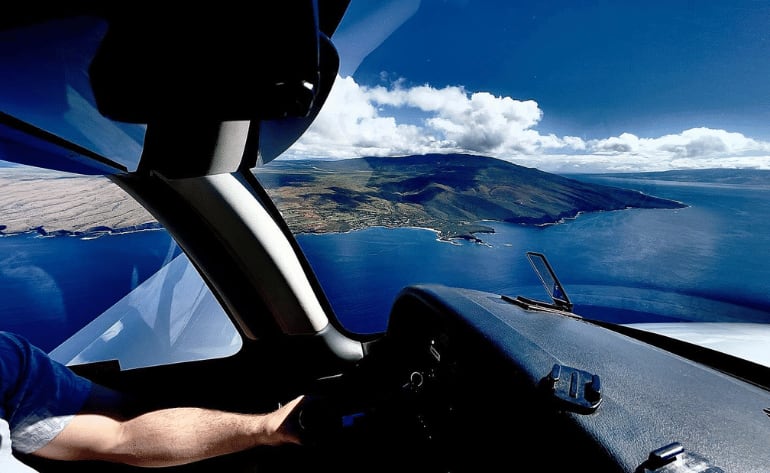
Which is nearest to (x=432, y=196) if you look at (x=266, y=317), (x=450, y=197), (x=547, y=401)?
(x=450, y=197)

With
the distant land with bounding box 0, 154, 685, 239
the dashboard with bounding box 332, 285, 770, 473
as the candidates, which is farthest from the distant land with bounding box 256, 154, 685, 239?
the dashboard with bounding box 332, 285, 770, 473

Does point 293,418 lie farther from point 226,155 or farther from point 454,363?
point 226,155

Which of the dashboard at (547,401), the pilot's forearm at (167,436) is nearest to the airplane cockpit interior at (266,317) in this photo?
the dashboard at (547,401)

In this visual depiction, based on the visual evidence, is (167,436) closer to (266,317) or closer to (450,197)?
(266,317)

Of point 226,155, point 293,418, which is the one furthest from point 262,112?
point 293,418

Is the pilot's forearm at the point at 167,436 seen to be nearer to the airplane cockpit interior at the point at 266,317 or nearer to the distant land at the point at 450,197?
the airplane cockpit interior at the point at 266,317

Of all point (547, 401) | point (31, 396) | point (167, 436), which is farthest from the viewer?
point (167, 436)

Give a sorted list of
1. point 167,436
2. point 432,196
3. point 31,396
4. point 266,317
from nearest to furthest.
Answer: point 31,396
point 167,436
point 266,317
point 432,196

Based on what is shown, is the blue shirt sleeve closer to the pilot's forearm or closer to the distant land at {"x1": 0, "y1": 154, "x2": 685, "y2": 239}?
the pilot's forearm
